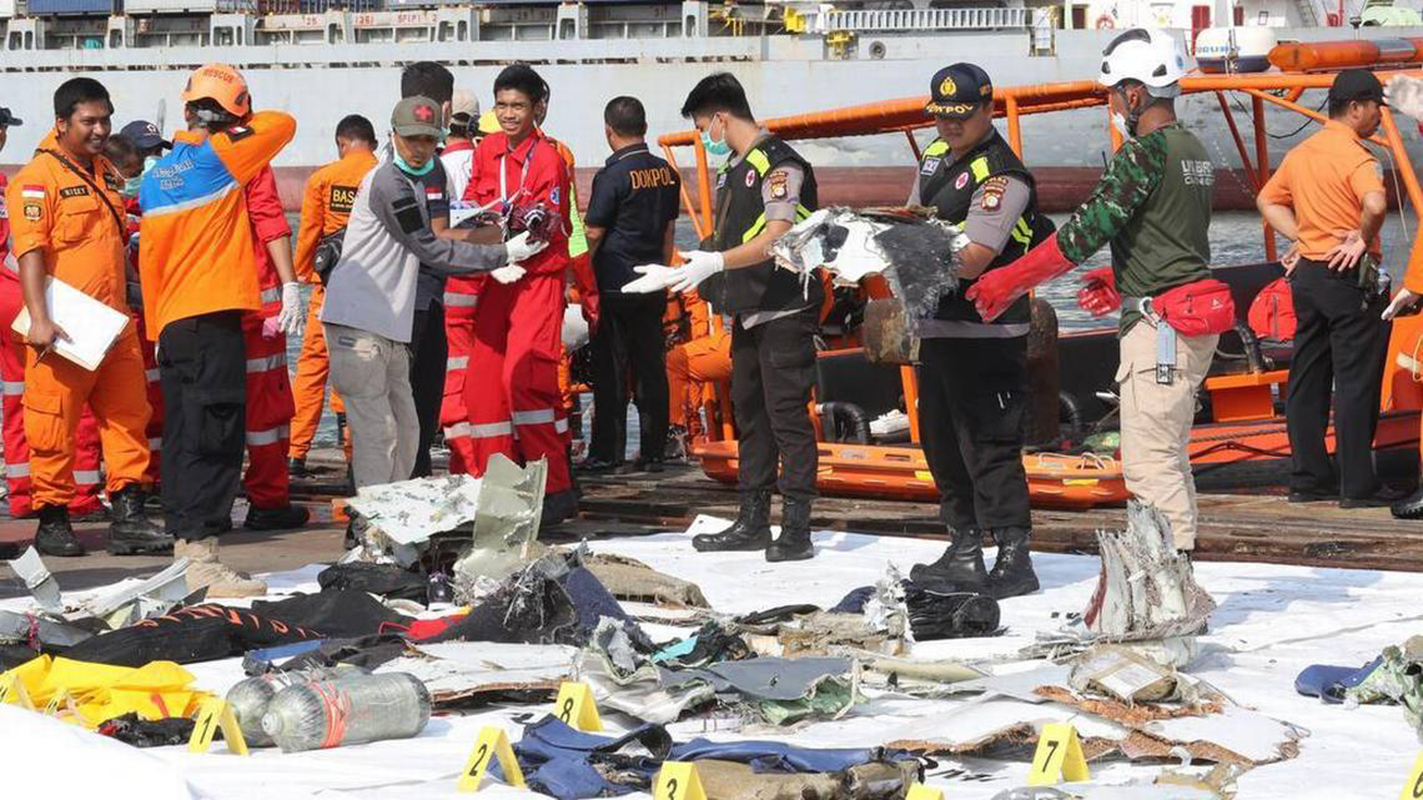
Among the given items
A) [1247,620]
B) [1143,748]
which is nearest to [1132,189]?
[1247,620]

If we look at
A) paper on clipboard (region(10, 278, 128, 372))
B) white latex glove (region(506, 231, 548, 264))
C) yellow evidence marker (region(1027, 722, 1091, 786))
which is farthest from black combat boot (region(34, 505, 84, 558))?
yellow evidence marker (region(1027, 722, 1091, 786))

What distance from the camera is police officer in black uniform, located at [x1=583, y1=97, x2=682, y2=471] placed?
10.5 m

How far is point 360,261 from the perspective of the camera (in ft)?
26.2

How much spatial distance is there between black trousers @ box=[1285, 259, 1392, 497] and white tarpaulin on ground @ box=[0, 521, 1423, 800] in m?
1.58

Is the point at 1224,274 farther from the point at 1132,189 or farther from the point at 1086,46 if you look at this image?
the point at 1086,46

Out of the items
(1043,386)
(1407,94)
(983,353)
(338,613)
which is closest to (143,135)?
(1043,386)

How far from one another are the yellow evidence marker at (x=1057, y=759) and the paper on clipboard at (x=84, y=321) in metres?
4.71

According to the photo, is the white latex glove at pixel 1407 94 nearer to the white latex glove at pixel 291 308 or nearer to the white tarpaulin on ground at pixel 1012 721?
the white tarpaulin on ground at pixel 1012 721

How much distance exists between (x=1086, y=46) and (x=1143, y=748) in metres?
43.5

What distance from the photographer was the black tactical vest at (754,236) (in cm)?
766

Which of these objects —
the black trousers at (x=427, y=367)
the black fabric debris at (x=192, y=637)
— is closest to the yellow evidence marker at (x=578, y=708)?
the black fabric debris at (x=192, y=637)

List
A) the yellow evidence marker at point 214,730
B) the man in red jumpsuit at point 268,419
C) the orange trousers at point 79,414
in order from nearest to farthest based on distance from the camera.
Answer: the yellow evidence marker at point 214,730, the orange trousers at point 79,414, the man in red jumpsuit at point 268,419

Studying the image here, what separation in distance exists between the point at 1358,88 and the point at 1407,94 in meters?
0.87

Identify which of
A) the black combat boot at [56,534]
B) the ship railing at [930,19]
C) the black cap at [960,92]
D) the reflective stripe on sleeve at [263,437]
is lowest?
the black combat boot at [56,534]
